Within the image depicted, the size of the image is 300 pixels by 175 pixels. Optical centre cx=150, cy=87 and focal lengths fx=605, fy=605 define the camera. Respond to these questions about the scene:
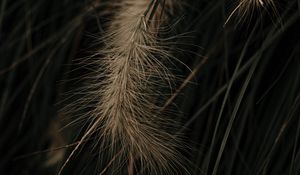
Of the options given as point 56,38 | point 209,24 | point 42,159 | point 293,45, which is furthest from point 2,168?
point 293,45

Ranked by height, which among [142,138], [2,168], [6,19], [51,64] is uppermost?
[6,19]

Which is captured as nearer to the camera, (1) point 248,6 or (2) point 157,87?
(1) point 248,6

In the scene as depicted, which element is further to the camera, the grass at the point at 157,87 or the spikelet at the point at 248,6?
the grass at the point at 157,87

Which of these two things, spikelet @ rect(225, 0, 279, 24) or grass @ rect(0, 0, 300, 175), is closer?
spikelet @ rect(225, 0, 279, 24)

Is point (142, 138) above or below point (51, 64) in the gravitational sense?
below

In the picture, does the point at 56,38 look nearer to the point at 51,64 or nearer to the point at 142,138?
the point at 51,64

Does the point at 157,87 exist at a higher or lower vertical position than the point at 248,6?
lower

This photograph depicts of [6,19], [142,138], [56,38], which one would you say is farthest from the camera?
[6,19]

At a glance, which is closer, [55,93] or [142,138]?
[142,138]
